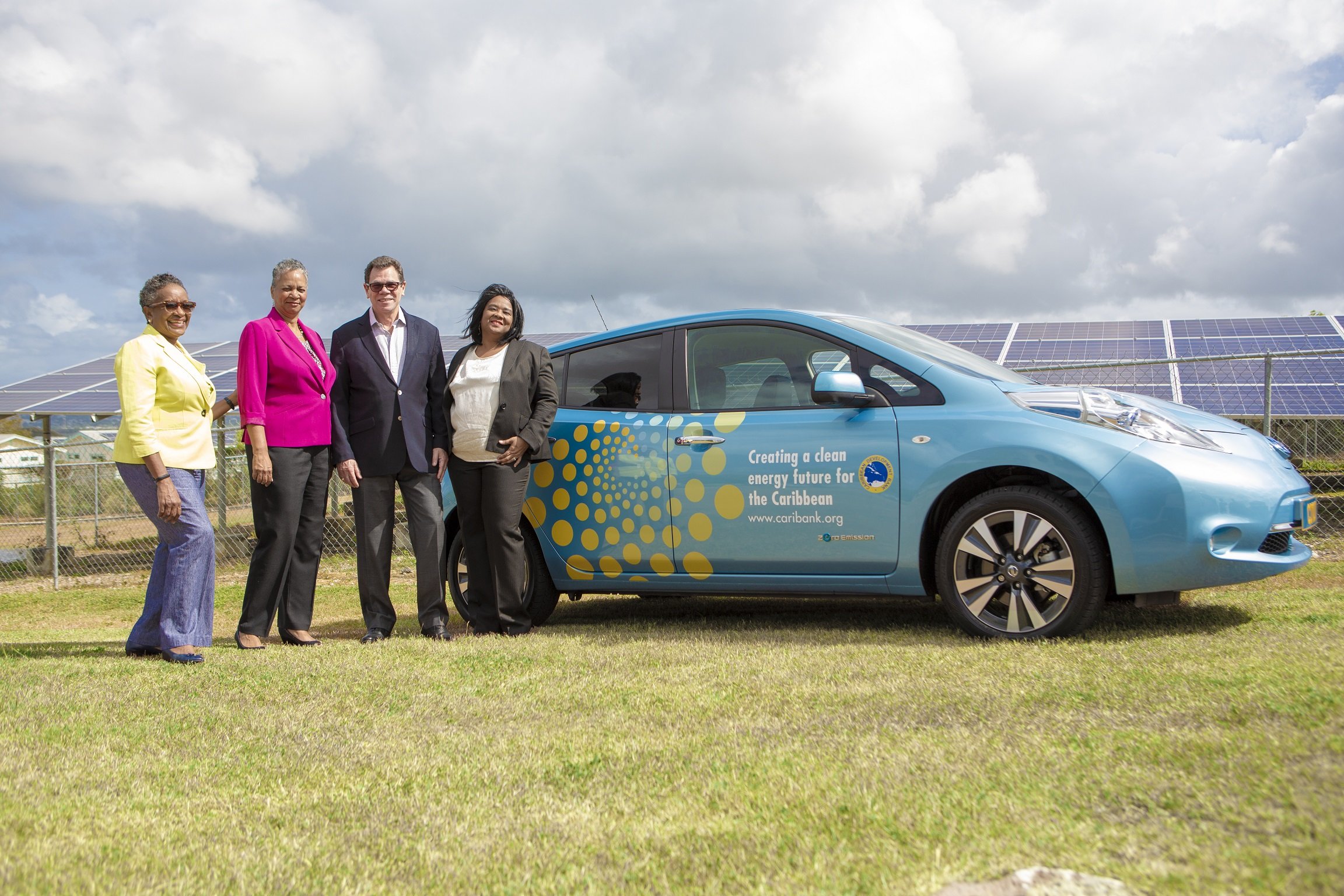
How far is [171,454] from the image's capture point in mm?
5062

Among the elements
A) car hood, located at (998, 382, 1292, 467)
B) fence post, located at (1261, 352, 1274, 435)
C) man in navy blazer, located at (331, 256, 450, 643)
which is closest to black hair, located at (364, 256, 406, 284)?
man in navy blazer, located at (331, 256, 450, 643)

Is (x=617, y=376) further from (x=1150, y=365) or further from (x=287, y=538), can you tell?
(x=1150, y=365)

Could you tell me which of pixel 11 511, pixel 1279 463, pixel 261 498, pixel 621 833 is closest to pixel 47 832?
pixel 621 833

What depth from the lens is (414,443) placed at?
577 cm

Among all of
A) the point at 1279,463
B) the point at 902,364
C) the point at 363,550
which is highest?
the point at 902,364

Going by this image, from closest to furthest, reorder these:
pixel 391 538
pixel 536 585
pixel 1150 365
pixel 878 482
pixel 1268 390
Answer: pixel 878 482, pixel 391 538, pixel 536 585, pixel 1268 390, pixel 1150 365

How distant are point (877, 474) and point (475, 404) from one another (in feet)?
7.25

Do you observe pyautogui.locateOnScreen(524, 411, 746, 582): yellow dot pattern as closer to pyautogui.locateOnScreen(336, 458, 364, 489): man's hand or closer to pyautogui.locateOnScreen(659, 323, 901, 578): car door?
pyautogui.locateOnScreen(659, 323, 901, 578): car door

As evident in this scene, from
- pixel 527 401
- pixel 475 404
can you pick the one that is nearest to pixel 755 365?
pixel 527 401

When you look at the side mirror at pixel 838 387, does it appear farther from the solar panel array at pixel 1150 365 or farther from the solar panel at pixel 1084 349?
the solar panel at pixel 1084 349

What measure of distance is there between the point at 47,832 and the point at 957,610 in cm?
352

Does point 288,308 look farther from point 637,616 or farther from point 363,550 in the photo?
point 637,616

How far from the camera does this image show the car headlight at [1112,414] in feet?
14.9

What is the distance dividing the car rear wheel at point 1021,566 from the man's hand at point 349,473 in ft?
10.3
